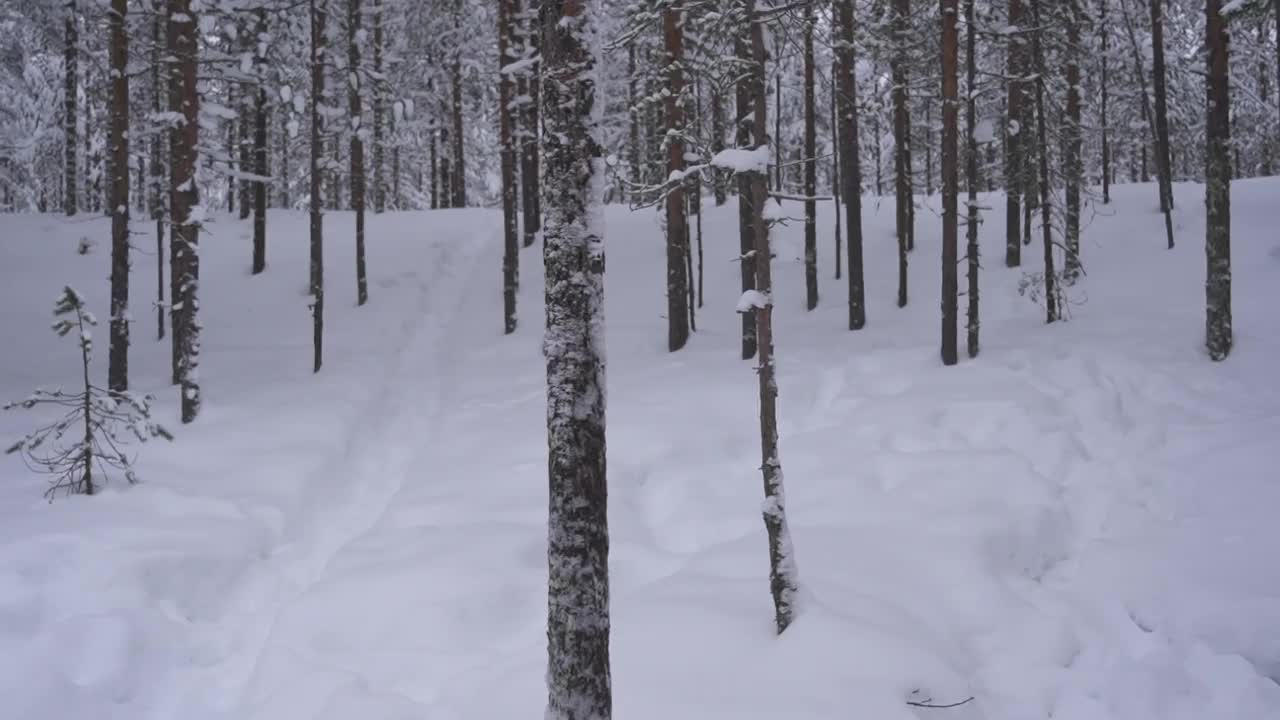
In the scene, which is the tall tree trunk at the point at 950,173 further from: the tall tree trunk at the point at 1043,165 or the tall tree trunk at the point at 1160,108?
the tall tree trunk at the point at 1160,108

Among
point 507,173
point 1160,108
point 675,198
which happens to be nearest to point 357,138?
point 507,173

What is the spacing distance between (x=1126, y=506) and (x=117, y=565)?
39.5ft

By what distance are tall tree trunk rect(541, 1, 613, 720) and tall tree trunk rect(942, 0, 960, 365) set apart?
11.1 metres

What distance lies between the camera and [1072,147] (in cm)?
1709

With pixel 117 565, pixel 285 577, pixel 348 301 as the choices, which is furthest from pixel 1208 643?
pixel 348 301

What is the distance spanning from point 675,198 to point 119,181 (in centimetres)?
1131

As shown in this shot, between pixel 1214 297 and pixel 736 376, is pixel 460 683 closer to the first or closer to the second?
pixel 736 376

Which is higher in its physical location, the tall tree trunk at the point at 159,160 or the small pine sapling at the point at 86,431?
the tall tree trunk at the point at 159,160

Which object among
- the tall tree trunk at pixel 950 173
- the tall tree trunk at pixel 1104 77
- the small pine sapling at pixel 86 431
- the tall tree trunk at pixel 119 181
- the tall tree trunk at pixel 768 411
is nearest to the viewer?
the tall tree trunk at pixel 768 411

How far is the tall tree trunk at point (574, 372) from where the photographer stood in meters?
4.47

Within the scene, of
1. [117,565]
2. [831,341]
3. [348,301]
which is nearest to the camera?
[117,565]

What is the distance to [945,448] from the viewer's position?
38.0 feet

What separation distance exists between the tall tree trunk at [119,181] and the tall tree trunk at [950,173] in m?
15.2

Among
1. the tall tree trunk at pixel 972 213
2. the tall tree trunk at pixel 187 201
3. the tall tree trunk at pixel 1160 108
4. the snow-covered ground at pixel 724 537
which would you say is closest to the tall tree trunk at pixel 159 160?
the tall tree trunk at pixel 187 201
